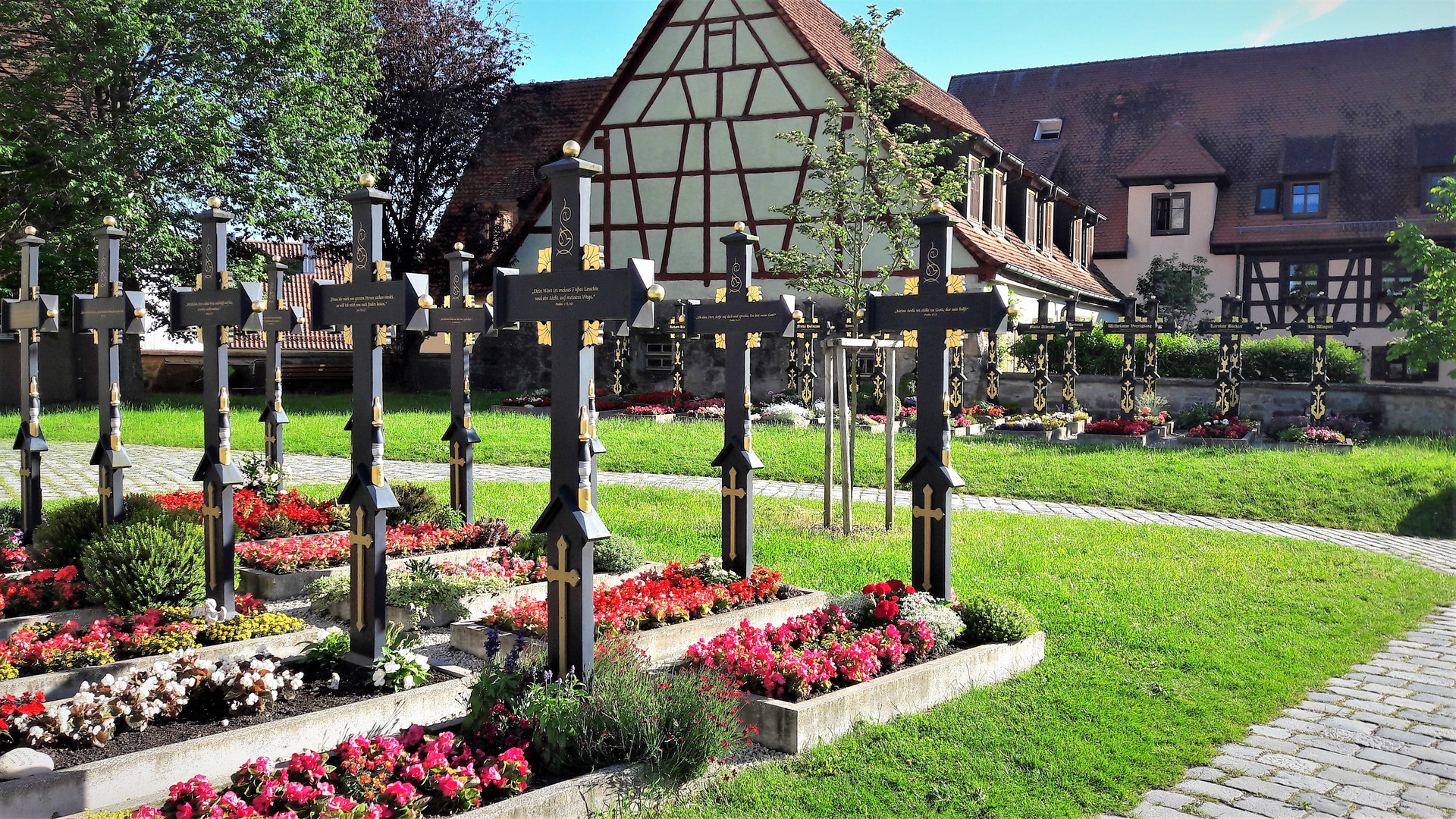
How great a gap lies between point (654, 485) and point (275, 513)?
5.35 metres

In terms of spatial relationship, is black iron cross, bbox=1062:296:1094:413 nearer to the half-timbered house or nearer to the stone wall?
the stone wall

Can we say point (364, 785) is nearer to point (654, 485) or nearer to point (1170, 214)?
point (654, 485)

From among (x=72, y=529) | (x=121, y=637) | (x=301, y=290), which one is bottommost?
(x=121, y=637)

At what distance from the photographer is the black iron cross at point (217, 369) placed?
7.40 m

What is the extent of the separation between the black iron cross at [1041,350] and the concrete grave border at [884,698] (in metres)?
14.0

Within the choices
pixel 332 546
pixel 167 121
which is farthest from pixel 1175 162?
pixel 332 546

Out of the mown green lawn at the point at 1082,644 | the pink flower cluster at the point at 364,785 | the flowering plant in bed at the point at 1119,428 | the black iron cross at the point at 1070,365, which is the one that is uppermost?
the black iron cross at the point at 1070,365

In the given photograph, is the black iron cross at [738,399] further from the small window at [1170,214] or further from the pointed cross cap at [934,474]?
the small window at [1170,214]

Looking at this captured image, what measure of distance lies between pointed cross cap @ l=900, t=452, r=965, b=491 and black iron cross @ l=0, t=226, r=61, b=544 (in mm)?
7425

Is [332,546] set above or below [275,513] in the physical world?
below

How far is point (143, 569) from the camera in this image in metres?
7.12

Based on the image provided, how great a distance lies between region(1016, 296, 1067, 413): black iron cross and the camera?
805 inches

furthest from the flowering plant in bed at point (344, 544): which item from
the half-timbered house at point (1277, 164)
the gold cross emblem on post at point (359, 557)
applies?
the half-timbered house at point (1277, 164)

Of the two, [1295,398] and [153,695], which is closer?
[153,695]
